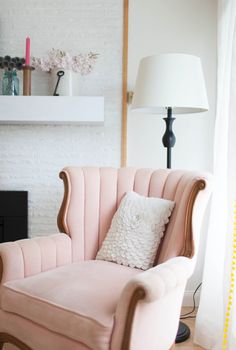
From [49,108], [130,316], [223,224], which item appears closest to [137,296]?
A: [130,316]

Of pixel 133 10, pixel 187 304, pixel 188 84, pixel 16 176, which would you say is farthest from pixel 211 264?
pixel 133 10

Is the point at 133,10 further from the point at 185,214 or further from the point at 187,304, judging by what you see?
the point at 187,304

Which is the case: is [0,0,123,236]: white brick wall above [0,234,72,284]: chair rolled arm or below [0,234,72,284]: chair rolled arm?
above

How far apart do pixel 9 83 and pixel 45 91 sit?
0.23 meters

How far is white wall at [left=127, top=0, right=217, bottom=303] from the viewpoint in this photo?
229 centimetres

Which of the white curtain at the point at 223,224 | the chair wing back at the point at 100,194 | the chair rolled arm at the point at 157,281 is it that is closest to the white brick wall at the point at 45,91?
the chair wing back at the point at 100,194

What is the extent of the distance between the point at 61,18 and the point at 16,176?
106cm

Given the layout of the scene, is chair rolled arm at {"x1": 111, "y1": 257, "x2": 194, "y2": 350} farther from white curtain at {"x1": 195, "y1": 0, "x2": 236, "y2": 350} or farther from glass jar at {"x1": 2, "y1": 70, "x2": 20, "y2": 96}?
glass jar at {"x1": 2, "y1": 70, "x2": 20, "y2": 96}

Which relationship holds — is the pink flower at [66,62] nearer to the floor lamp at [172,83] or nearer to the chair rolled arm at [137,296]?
the floor lamp at [172,83]

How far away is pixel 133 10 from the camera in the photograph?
7.50 ft

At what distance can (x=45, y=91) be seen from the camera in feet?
7.57

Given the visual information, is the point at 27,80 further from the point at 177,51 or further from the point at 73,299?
the point at 73,299

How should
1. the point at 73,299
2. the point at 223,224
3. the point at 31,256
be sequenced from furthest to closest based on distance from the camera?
the point at 223,224, the point at 31,256, the point at 73,299

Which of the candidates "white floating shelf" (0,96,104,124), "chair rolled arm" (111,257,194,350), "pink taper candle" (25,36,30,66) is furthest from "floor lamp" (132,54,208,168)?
"chair rolled arm" (111,257,194,350)
